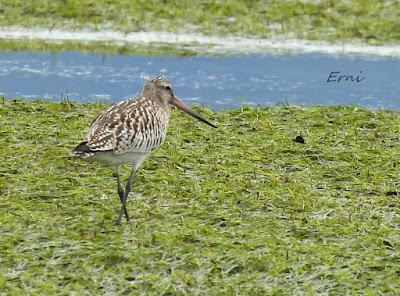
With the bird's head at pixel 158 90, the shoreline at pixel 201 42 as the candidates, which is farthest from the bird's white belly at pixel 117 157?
the shoreline at pixel 201 42

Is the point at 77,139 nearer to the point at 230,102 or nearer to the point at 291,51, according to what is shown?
the point at 230,102

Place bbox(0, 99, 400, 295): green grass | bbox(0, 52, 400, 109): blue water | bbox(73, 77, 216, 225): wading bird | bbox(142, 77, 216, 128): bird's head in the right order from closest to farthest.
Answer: bbox(0, 99, 400, 295): green grass
bbox(73, 77, 216, 225): wading bird
bbox(142, 77, 216, 128): bird's head
bbox(0, 52, 400, 109): blue water

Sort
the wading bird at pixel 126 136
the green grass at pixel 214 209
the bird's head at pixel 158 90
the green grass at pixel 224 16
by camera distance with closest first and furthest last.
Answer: the green grass at pixel 214 209
the wading bird at pixel 126 136
the bird's head at pixel 158 90
the green grass at pixel 224 16

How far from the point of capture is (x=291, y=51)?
15844 mm

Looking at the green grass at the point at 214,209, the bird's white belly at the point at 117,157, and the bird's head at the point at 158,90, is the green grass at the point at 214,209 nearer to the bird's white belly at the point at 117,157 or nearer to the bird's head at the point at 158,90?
the bird's white belly at the point at 117,157

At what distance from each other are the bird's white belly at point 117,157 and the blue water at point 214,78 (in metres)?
4.47

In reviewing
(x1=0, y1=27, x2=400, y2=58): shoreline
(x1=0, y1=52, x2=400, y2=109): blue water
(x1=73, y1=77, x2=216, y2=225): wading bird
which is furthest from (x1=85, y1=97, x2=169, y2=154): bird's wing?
(x1=0, y1=27, x2=400, y2=58): shoreline

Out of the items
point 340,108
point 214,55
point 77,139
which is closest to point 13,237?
point 77,139

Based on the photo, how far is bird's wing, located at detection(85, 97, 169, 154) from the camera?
8047mm

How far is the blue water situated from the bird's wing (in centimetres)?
420

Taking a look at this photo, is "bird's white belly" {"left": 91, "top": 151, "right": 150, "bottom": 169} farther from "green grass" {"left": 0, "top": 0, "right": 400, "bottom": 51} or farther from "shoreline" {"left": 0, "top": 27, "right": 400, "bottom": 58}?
"green grass" {"left": 0, "top": 0, "right": 400, "bottom": 51}

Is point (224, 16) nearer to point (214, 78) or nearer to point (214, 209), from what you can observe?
point (214, 78)

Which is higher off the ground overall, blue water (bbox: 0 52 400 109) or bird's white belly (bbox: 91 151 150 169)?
bird's white belly (bbox: 91 151 150 169)

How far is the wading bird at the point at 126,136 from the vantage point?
802 centimetres
